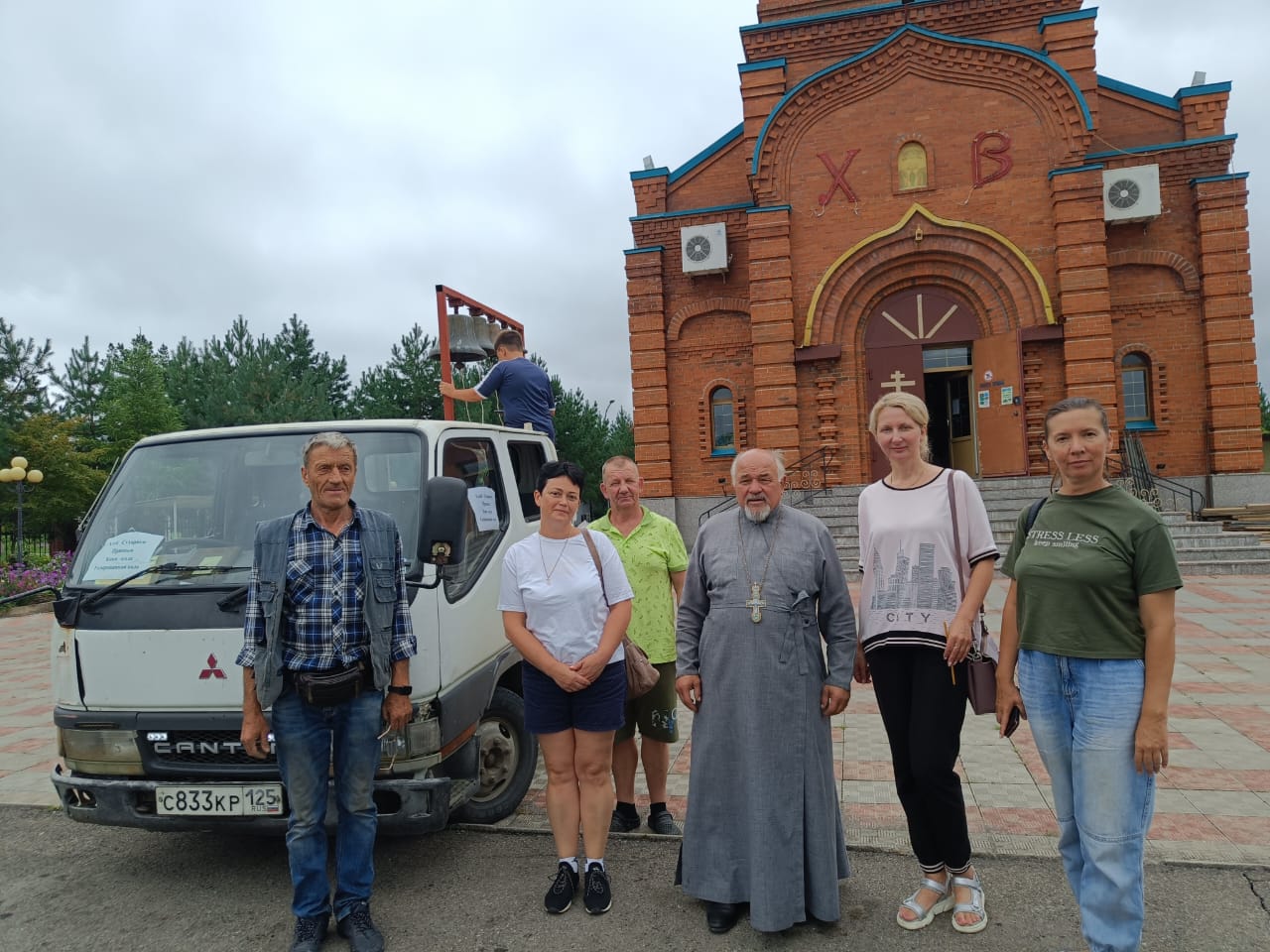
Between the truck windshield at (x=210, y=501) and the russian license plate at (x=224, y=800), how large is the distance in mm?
855

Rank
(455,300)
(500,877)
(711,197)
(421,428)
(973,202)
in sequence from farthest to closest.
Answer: (711,197) < (973,202) < (455,300) < (421,428) < (500,877)

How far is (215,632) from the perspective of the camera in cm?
338

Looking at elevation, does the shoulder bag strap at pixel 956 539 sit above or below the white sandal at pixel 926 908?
above

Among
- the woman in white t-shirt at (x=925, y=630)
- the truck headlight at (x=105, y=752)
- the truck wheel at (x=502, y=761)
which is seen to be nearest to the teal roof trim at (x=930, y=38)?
the truck wheel at (x=502, y=761)

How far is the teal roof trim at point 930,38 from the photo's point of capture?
15383 mm

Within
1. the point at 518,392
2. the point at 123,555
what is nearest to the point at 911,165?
the point at 518,392

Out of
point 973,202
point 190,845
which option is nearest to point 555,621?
point 190,845

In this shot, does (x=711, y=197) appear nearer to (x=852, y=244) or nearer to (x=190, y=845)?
(x=852, y=244)

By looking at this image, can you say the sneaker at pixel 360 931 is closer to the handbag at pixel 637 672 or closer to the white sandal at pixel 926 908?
the handbag at pixel 637 672

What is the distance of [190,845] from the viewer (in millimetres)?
4234

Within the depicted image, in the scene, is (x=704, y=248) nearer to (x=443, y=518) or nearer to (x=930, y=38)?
(x=930, y=38)

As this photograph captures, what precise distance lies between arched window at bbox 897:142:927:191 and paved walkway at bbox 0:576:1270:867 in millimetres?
11142

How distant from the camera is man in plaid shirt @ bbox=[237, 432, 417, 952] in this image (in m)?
3.04

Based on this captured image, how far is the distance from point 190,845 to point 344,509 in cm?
237
